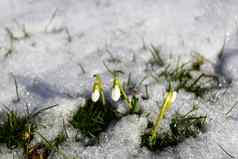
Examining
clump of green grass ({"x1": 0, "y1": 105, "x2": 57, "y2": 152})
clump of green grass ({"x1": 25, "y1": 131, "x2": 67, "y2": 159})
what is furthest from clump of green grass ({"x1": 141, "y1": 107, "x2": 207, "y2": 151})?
clump of green grass ({"x1": 0, "y1": 105, "x2": 57, "y2": 152})

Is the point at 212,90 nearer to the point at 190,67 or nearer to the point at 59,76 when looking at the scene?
the point at 190,67

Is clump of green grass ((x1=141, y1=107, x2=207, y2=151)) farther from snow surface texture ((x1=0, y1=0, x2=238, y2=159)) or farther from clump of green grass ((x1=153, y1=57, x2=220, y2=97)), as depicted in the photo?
clump of green grass ((x1=153, y1=57, x2=220, y2=97))

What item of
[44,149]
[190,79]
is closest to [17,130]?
[44,149]

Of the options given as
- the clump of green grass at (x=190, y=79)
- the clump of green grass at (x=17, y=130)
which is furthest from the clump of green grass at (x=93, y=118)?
the clump of green grass at (x=190, y=79)

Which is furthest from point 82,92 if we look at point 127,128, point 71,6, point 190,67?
point 71,6

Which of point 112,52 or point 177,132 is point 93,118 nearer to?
point 177,132
